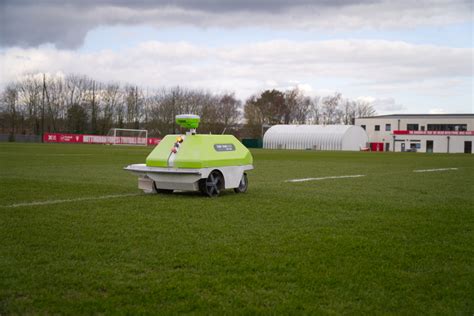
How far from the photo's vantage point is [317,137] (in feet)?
332

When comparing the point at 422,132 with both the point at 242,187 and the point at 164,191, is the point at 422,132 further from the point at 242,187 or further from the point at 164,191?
the point at 164,191

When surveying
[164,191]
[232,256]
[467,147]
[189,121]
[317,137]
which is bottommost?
[232,256]

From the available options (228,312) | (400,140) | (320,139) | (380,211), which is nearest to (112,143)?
(320,139)

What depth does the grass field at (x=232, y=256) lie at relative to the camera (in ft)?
18.8

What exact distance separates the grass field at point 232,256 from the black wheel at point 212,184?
2.11ft

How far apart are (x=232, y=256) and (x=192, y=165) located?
6.10 meters

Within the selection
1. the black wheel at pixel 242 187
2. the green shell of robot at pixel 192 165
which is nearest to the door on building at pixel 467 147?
the black wheel at pixel 242 187

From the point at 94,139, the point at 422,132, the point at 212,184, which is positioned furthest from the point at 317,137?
the point at 212,184

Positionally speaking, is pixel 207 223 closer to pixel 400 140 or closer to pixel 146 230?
pixel 146 230

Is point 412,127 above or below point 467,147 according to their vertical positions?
above

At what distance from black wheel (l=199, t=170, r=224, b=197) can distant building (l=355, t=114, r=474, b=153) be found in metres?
95.3

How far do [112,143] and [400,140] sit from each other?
53.2 meters

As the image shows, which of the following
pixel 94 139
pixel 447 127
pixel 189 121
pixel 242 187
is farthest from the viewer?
pixel 447 127

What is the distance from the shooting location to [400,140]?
356 ft
